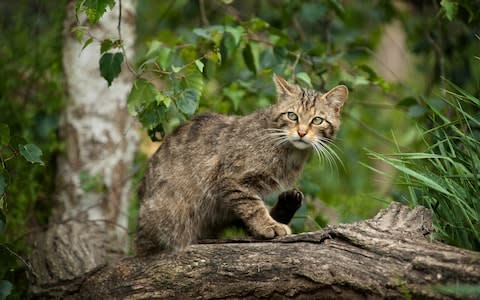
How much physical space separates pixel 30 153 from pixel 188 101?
39.4 inches

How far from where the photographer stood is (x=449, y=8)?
464 centimetres

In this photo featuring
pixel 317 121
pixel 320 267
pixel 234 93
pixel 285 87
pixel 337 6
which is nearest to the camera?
pixel 320 267

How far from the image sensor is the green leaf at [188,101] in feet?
13.8

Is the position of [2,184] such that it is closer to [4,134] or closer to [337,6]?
[4,134]

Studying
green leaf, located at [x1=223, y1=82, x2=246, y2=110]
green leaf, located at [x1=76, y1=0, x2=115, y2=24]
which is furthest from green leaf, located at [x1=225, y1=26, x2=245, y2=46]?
green leaf, located at [x1=76, y1=0, x2=115, y2=24]

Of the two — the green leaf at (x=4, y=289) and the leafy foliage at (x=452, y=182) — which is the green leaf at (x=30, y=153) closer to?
the green leaf at (x=4, y=289)

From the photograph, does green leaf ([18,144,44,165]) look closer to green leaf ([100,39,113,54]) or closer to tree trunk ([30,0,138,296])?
green leaf ([100,39,113,54])

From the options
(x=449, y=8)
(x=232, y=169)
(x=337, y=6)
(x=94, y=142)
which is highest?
(x=337, y=6)

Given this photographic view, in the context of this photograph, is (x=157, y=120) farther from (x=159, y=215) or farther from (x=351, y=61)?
(x=351, y=61)

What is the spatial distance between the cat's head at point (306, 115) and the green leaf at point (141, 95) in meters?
0.86

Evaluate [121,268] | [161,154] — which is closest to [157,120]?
[161,154]

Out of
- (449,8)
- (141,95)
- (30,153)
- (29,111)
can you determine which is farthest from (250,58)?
(29,111)

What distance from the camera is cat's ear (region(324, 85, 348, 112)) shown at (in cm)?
466

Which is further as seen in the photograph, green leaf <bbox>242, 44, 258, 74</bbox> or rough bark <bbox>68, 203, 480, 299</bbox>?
green leaf <bbox>242, 44, 258, 74</bbox>
